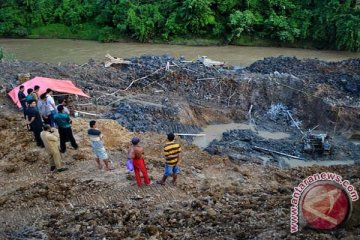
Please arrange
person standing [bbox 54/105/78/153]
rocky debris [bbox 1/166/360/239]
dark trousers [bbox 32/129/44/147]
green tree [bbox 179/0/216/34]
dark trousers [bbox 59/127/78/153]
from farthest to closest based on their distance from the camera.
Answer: green tree [bbox 179/0/216/34] → dark trousers [bbox 32/129/44/147] → dark trousers [bbox 59/127/78/153] → person standing [bbox 54/105/78/153] → rocky debris [bbox 1/166/360/239]

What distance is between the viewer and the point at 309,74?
56.4 ft

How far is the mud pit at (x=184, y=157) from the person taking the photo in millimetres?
7613

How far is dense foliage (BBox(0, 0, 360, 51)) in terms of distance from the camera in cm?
2592

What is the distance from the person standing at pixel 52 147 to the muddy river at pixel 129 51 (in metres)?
15.2

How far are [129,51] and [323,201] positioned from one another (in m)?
22.4

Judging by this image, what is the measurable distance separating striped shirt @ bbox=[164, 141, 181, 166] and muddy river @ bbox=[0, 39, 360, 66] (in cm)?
1551

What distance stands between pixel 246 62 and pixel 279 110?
27.4 ft

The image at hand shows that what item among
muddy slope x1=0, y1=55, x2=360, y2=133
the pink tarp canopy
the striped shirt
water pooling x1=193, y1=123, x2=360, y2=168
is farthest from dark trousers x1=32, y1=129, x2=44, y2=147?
water pooling x1=193, y1=123, x2=360, y2=168

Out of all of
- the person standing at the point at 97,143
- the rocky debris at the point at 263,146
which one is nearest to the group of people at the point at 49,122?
the person standing at the point at 97,143

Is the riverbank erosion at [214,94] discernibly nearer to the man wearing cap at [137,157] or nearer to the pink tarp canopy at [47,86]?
the pink tarp canopy at [47,86]

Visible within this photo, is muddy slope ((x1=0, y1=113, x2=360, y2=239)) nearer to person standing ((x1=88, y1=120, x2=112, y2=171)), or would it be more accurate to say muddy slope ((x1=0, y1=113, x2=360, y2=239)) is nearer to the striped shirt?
person standing ((x1=88, y1=120, x2=112, y2=171))

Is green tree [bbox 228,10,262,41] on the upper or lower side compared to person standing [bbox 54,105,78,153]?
upper

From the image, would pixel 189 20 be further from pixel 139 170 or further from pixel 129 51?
pixel 139 170

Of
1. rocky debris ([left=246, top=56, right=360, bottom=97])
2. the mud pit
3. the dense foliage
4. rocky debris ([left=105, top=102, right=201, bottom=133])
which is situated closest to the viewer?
the mud pit
